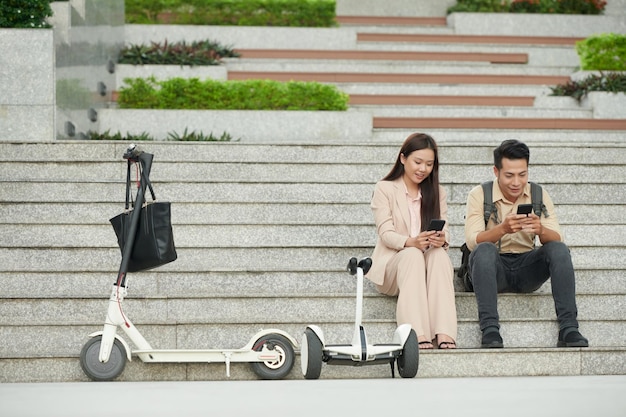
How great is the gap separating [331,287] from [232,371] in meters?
1.35

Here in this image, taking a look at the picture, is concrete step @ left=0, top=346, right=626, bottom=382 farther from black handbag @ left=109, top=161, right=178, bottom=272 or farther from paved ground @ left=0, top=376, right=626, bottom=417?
black handbag @ left=109, top=161, right=178, bottom=272

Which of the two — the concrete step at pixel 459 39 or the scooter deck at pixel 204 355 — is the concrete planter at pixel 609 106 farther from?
the scooter deck at pixel 204 355

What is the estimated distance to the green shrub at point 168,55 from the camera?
1256cm

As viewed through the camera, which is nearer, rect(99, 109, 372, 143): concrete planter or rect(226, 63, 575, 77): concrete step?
rect(99, 109, 372, 143): concrete planter

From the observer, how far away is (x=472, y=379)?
5789 millimetres

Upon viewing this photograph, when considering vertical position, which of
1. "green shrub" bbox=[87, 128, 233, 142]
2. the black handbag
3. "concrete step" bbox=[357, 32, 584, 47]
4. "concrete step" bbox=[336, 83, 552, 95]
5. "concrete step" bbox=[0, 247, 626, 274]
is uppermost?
"concrete step" bbox=[357, 32, 584, 47]

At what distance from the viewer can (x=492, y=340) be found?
611cm

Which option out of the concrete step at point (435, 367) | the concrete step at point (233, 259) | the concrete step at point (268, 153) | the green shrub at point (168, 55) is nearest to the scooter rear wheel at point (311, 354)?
the concrete step at point (435, 367)

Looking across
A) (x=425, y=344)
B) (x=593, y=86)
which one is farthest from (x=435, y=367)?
(x=593, y=86)

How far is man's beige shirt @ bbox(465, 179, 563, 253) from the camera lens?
664cm

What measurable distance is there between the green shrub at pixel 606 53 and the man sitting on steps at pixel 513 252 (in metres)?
6.18

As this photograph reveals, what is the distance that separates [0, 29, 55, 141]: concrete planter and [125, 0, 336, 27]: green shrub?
5226 mm

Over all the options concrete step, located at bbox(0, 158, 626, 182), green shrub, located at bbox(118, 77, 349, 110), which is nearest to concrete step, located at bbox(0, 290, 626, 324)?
concrete step, located at bbox(0, 158, 626, 182)

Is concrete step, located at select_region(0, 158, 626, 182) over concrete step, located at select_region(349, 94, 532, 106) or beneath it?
beneath
